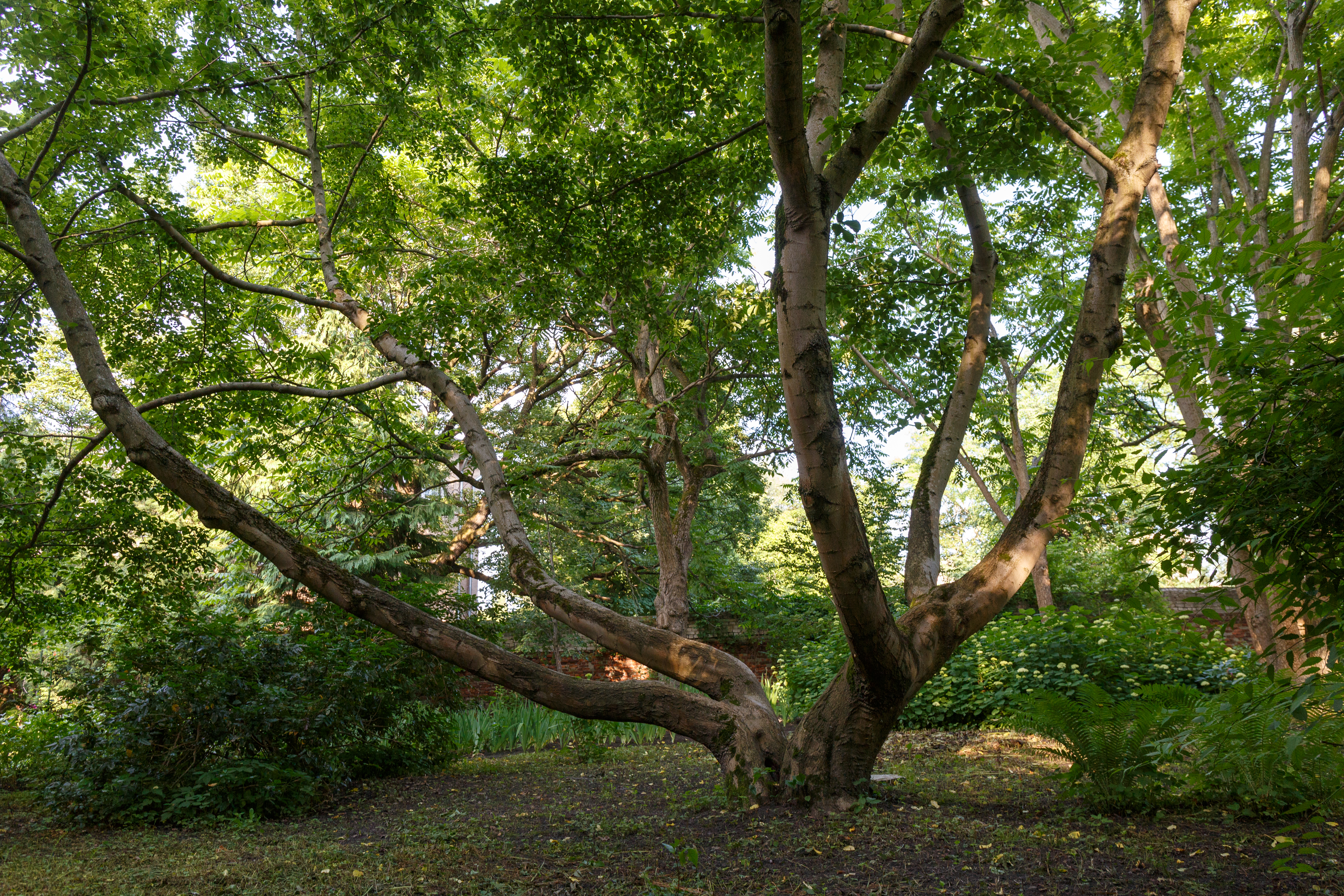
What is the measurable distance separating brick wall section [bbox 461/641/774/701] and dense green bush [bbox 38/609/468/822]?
20.0 feet

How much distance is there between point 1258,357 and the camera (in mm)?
2396

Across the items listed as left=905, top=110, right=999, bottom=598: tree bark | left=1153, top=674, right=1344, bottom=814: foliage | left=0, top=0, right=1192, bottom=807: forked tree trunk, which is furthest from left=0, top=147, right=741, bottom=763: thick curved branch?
left=1153, top=674, right=1344, bottom=814: foliage

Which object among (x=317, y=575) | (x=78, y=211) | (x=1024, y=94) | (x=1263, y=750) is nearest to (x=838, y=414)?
(x=1024, y=94)

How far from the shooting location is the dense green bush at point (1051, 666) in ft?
24.3

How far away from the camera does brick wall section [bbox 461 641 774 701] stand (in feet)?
42.9

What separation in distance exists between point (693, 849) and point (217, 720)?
425 centimetres

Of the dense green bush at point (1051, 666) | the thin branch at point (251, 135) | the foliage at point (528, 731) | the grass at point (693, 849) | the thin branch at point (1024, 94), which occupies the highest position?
the thin branch at point (251, 135)

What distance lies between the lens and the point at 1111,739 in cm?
397

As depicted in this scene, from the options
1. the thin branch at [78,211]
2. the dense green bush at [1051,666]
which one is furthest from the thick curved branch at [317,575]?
the dense green bush at [1051,666]

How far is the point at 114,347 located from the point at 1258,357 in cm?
832

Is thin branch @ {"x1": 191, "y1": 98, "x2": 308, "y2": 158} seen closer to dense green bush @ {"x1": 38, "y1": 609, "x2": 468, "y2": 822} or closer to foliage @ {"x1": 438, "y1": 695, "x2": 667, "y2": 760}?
dense green bush @ {"x1": 38, "y1": 609, "x2": 468, "y2": 822}

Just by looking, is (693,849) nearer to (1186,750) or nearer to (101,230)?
(1186,750)

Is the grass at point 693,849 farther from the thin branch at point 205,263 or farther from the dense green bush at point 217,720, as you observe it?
the thin branch at point 205,263

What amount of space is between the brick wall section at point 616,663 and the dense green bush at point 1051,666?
4.59 m
